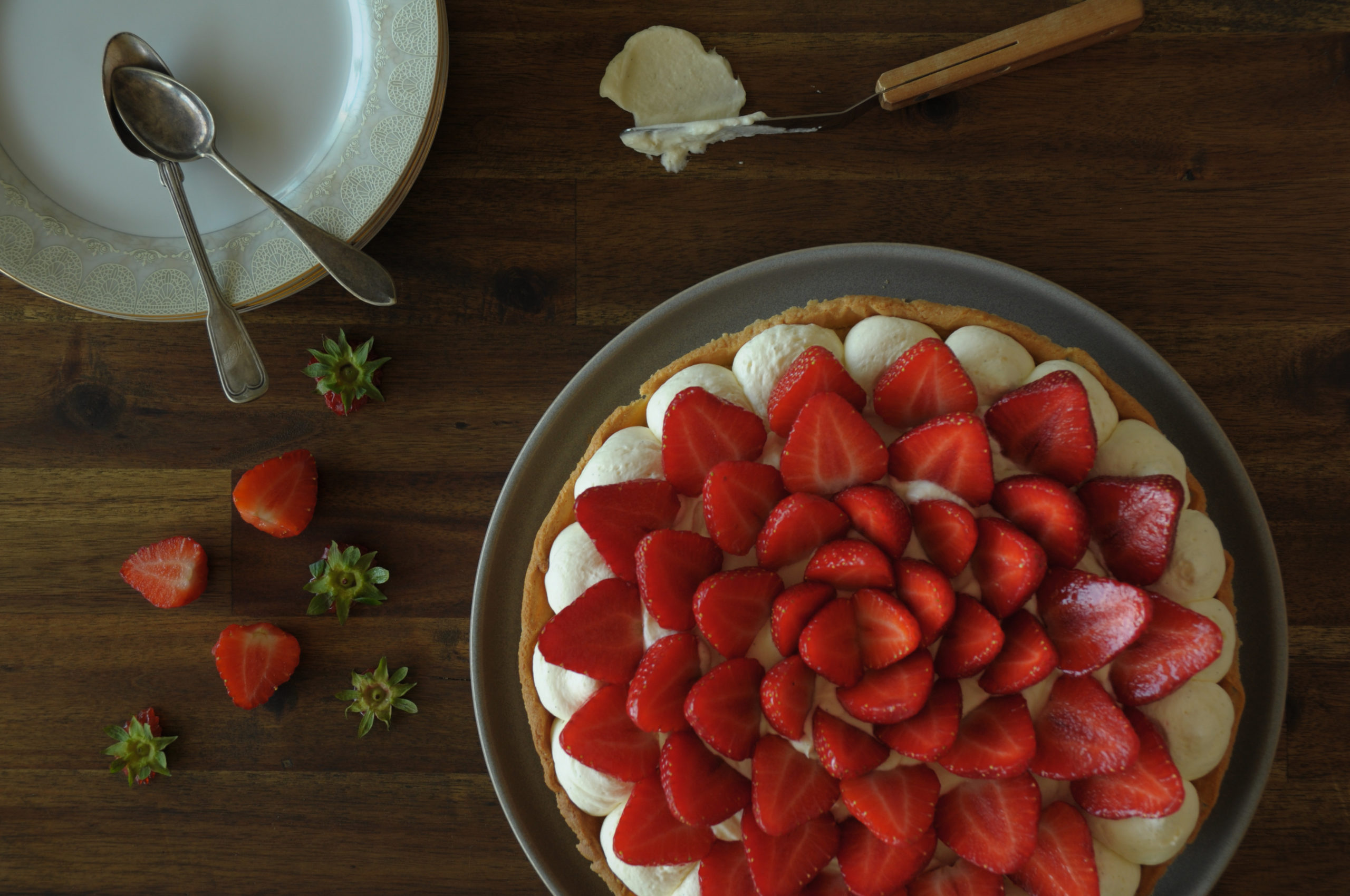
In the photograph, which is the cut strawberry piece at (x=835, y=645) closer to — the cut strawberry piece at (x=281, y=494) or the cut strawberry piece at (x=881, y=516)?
the cut strawberry piece at (x=881, y=516)

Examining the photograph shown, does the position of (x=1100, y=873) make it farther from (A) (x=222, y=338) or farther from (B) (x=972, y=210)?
(A) (x=222, y=338)

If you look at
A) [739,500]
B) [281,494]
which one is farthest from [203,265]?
[739,500]

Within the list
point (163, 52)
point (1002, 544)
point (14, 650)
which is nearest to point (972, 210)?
point (1002, 544)

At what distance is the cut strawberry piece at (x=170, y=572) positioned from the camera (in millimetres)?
2182

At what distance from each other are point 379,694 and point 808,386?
1.34 m

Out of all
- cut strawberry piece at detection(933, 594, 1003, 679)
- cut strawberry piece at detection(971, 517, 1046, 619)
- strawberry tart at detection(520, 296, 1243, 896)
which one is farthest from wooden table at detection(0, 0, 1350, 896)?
cut strawberry piece at detection(933, 594, 1003, 679)

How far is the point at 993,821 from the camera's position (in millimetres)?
1443

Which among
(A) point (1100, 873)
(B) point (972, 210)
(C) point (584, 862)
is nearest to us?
(A) point (1100, 873)

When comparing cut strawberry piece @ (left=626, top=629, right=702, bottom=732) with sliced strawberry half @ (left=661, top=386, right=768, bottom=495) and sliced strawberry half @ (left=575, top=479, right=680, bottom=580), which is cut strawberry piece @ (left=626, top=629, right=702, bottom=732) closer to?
sliced strawberry half @ (left=575, top=479, right=680, bottom=580)

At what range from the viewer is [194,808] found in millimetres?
2213

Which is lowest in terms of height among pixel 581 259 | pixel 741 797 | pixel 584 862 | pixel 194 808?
pixel 194 808

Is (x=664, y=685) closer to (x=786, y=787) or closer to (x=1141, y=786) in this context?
(x=786, y=787)

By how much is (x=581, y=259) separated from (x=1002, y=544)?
1214 mm

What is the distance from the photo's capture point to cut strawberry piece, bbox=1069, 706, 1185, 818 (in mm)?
1397
